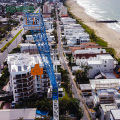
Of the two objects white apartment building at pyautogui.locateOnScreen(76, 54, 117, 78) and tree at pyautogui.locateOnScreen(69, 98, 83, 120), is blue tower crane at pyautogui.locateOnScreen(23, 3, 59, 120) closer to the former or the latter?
tree at pyautogui.locateOnScreen(69, 98, 83, 120)

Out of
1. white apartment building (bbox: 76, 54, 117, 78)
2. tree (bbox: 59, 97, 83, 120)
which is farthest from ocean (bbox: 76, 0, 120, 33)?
tree (bbox: 59, 97, 83, 120)

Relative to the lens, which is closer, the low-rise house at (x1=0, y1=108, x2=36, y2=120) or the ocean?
the low-rise house at (x1=0, y1=108, x2=36, y2=120)

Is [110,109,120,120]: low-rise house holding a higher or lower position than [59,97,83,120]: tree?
higher

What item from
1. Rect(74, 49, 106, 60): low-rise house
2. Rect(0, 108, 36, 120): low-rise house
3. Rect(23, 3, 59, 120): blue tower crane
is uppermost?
Rect(23, 3, 59, 120): blue tower crane

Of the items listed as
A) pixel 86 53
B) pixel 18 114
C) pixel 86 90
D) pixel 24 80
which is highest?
pixel 86 53

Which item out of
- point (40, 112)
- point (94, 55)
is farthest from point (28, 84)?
point (94, 55)

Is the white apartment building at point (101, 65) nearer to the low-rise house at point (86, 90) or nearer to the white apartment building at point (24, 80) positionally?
the low-rise house at point (86, 90)

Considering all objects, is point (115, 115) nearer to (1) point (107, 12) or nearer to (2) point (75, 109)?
(2) point (75, 109)

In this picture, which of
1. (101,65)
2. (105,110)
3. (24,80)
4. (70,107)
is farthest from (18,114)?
(101,65)

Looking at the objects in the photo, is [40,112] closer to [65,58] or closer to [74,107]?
[74,107]
